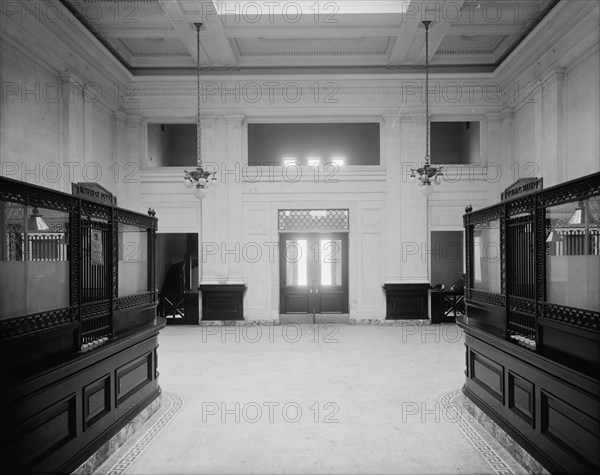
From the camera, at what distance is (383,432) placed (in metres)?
3.78

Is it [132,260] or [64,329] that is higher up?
[132,260]

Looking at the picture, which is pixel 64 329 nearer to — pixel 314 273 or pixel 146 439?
pixel 146 439

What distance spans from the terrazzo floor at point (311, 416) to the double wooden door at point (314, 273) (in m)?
2.65

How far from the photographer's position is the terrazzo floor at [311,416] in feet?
10.6

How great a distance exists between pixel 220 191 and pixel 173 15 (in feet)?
12.4

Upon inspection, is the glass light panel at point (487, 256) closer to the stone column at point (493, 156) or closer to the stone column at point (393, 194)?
the stone column at point (393, 194)

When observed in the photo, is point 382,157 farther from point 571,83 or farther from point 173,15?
point 173,15

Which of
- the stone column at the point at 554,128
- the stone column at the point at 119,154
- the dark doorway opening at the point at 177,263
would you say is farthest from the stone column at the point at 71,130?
the stone column at the point at 554,128

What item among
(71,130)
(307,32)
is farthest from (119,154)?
(307,32)

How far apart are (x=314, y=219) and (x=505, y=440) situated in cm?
712

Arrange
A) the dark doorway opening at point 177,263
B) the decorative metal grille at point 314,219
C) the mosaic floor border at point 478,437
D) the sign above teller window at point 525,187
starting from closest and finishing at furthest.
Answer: the mosaic floor border at point 478,437, the sign above teller window at point 525,187, the decorative metal grille at point 314,219, the dark doorway opening at point 177,263

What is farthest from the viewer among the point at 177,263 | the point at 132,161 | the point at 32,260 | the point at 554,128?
the point at 177,263

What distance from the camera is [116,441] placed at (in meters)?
3.47

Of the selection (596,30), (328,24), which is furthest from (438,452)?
(328,24)
